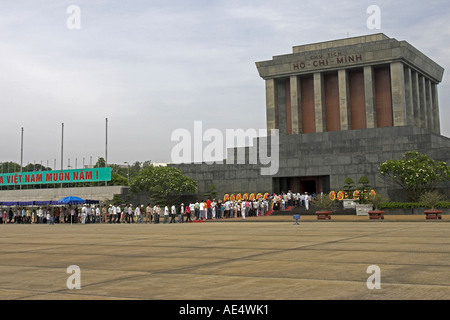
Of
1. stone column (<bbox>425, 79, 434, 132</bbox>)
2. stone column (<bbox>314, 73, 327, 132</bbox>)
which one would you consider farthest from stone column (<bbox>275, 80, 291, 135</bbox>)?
stone column (<bbox>425, 79, 434, 132</bbox>)

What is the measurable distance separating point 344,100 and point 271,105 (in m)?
9.92

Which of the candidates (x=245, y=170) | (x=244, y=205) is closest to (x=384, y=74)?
(x=245, y=170)

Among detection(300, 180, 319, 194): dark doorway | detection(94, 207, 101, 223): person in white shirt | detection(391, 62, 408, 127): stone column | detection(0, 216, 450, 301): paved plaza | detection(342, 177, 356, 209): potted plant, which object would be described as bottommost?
detection(0, 216, 450, 301): paved plaza

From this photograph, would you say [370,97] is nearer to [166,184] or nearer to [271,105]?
[271,105]

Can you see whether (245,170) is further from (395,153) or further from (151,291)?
(151,291)

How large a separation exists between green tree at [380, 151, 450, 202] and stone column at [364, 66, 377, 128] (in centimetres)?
1481

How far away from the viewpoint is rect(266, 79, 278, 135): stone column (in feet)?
212

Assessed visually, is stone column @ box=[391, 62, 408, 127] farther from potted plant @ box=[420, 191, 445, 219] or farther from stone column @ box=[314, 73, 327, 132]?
potted plant @ box=[420, 191, 445, 219]

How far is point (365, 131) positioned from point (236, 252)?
141ft

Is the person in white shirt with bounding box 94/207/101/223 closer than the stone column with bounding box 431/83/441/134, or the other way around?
the person in white shirt with bounding box 94/207/101/223

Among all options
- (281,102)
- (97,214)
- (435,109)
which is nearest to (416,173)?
(281,102)

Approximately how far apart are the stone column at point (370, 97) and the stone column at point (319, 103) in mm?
5449

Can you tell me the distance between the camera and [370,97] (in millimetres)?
58906
